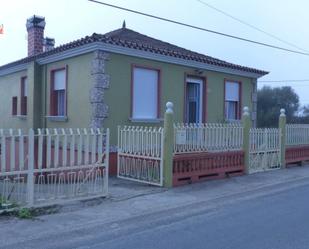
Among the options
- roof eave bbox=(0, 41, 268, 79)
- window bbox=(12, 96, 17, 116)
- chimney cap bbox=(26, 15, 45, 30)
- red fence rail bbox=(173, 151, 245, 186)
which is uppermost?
chimney cap bbox=(26, 15, 45, 30)

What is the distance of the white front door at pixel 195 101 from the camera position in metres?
15.6

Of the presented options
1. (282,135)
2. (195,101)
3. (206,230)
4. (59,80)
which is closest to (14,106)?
(59,80)

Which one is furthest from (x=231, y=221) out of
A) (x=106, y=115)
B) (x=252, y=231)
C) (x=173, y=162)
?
(x=106, y=115)

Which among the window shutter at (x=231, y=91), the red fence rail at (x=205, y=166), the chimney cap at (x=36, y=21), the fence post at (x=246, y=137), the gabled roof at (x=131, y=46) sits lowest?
the red fence rail at (x=205, y=166)

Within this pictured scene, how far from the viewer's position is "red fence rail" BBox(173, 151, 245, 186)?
1062 cm

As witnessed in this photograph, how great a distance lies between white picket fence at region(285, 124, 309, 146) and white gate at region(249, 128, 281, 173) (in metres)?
0.72

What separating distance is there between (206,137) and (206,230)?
5.06 metres

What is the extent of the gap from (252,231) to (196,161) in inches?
190

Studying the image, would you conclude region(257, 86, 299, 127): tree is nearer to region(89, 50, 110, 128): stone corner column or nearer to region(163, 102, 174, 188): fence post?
region(89, 50, 110, 128): stone corner column

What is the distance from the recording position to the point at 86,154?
825 centimetres

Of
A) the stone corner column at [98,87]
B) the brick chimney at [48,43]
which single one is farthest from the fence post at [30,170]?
the brick chimney at [48,43]

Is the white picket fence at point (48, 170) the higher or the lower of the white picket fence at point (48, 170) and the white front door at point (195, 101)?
the lower

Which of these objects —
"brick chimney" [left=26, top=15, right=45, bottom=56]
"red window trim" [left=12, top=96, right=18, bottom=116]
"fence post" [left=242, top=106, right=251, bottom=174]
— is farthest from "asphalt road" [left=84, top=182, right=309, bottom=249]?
"brick chimney" [left=26, top=15, right=45, bottom=56]

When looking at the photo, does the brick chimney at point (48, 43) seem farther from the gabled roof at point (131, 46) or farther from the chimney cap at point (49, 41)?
the gabled roof at point (131, 46)
